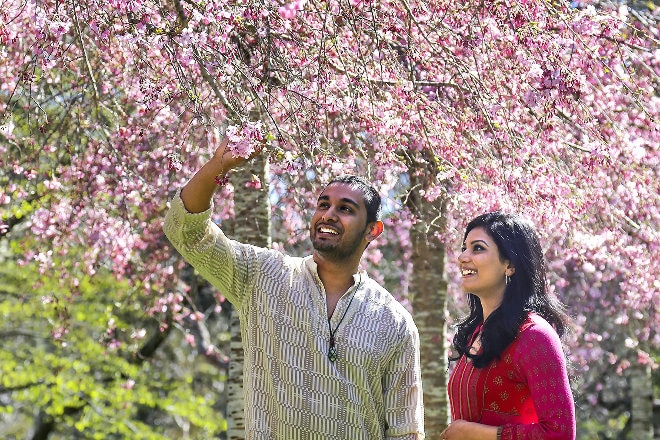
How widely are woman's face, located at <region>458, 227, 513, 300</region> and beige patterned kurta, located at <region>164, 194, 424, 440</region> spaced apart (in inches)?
18.3

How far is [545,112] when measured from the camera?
4.53m

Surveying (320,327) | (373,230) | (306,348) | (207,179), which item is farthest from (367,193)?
(207,179)

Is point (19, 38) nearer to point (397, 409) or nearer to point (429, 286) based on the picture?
point (429, 286)

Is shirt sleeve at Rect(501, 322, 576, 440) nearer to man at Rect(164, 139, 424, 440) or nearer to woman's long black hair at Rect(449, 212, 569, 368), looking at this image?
woman's long black hair at Rect(449, 212, 569, 368)

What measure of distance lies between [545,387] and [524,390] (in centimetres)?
17

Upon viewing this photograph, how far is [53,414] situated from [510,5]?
11.1m

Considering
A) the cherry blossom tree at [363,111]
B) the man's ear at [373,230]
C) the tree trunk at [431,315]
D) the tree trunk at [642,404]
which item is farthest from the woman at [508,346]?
the tree trunk at [642,404]

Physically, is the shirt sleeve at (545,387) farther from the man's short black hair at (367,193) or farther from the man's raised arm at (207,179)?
the man's raised arm at (207,179)

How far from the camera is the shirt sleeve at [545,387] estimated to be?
3.42 m

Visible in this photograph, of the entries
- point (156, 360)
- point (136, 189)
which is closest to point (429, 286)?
point (136, 189)

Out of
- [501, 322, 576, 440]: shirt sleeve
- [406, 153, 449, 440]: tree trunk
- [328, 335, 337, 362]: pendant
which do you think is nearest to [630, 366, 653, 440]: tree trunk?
[406, 153, 449, 440]: tree trunk

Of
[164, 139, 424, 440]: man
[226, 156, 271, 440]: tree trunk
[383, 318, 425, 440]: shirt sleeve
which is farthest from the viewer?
[226, 156, 271, 440]: tree trunk

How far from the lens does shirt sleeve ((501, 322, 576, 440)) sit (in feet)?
11.2

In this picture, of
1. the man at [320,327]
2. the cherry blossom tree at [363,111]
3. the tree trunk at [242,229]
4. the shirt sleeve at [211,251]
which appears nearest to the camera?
the shirt sleeve at [211,251]
